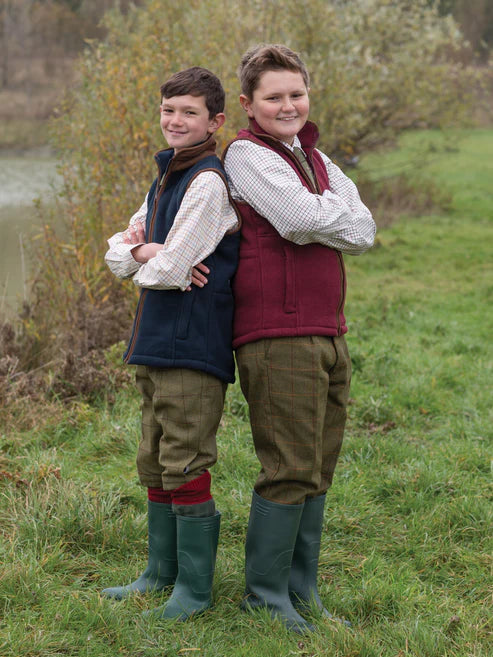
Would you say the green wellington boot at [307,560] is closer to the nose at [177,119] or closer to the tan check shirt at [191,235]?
the tan check shirt at [191,235]

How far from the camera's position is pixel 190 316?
8.40ft

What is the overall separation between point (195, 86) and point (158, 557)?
5.54ft

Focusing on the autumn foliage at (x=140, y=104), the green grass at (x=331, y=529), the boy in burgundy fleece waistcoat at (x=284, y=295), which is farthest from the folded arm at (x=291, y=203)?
the autumn foliage at (x=140, y=104)

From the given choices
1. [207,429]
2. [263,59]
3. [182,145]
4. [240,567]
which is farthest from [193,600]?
[263,59]

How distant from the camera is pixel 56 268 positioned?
6.20m

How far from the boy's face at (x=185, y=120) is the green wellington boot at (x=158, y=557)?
1304mm

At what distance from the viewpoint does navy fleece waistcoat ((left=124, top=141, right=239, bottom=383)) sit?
2564 millimetres

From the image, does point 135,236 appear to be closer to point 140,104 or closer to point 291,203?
point 291,203

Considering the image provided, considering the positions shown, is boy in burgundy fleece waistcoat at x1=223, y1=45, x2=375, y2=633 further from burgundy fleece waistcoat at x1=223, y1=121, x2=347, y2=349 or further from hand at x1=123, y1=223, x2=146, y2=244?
hand at x1=123, y1=223, x2=146, y2=244

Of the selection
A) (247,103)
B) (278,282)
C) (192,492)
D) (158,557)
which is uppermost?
(247,103)

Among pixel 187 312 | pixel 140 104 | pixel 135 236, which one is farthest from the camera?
pixel 140 104

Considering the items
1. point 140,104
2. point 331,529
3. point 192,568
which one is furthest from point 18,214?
point 192,568

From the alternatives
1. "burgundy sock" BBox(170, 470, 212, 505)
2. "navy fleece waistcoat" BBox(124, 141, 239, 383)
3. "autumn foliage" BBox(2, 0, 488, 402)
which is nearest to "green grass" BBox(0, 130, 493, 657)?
"burgundy sock" BBox(170, 470, 212, 505)

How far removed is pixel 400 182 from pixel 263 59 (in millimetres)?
13786
